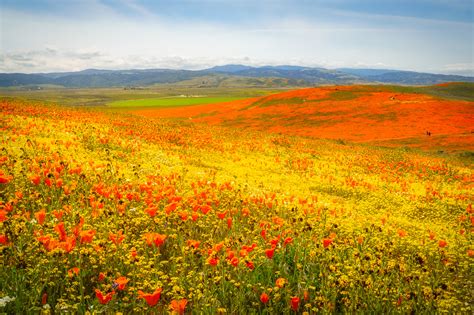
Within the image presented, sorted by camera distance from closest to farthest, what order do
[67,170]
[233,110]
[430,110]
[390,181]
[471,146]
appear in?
[67,170], [390,181], [471,146], [430,110], [233,110]

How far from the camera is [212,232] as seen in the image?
20.8 feet

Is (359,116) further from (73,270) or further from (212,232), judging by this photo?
(73,270)

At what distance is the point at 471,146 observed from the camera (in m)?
34.2

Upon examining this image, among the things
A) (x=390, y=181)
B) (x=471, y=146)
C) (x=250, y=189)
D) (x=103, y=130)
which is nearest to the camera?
(x=250, y=189)

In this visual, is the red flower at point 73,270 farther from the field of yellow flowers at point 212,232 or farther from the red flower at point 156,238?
the red flower at point 156,238

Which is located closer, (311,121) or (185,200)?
(185,200)

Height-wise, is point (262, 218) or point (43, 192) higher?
point (43, 192)

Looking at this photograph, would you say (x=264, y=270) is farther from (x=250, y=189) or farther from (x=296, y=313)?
(x=250, y=189)

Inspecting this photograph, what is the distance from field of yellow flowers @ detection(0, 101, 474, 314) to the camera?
4547 mm

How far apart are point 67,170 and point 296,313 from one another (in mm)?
7220

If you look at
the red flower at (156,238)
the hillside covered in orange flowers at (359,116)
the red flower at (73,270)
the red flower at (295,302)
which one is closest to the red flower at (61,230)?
the red flower at (73,270)

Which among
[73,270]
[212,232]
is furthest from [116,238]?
[212,232]

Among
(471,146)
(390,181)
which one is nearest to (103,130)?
(390,181)

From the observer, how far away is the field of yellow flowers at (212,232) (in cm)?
455
